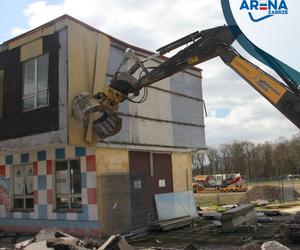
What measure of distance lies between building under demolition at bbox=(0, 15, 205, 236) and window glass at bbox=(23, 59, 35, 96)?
3 cm

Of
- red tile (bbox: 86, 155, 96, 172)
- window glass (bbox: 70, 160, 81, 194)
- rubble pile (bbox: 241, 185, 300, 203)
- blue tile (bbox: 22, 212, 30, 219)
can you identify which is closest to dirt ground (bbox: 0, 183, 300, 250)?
blue tile (bbox: 22, 212, 30, 219)

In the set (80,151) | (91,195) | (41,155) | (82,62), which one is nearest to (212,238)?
(91,195)

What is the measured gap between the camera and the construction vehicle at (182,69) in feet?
32.5

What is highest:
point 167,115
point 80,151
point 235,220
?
point 167,115

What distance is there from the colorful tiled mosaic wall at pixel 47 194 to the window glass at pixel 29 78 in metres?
2.11

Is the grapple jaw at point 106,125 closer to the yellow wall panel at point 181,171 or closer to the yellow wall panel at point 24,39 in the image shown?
the yellow wall panel at point 24,39

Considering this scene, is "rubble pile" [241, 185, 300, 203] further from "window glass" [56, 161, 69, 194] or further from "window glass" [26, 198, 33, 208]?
"window glass" [56, 161, 69, 194]

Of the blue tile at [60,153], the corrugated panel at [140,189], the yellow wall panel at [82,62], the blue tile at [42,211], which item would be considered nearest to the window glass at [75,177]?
the blue tile at [60,153]

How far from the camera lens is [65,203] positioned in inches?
601

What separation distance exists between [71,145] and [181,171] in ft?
21.8

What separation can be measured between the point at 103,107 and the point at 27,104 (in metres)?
3.67

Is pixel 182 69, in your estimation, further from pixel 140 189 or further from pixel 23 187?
pixel 23 187

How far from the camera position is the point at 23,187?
16.8 m

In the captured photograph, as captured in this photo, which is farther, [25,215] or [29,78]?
[25,215]
